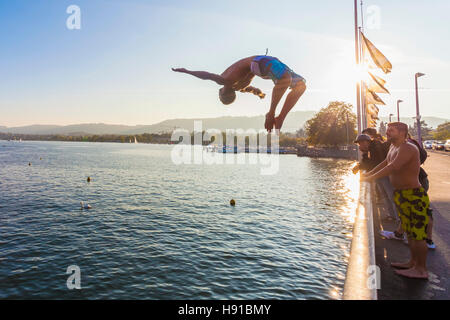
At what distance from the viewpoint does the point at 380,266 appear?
305 inches

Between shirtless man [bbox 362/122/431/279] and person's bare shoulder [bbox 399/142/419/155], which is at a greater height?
person's bare shoulder [bbox 399/142/419/155]

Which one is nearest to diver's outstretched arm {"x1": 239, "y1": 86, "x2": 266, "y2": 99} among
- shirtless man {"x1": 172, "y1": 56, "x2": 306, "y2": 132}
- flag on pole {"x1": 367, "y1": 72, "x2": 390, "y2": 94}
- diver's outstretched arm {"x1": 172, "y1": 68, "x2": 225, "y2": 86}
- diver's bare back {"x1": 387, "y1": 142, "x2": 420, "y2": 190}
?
shirtless man {"x1": 172, "y1": 56, "x2": 306, "y2": 132}

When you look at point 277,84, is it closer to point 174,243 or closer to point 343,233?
point 174,243

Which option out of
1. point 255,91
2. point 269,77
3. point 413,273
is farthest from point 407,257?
point 269,77

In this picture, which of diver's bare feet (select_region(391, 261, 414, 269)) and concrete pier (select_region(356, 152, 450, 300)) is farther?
diver's bare feet (select_region(391, 261, 414, 269))

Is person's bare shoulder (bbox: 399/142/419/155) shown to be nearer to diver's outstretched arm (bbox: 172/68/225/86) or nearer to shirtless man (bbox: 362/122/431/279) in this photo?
shirtless man (bbox: 362/122/431/279)

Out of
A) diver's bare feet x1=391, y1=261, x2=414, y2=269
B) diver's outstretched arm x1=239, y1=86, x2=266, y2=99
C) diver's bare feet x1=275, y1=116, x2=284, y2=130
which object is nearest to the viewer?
diver's bare feet x1=275, y1=116, x2=284, y2=130


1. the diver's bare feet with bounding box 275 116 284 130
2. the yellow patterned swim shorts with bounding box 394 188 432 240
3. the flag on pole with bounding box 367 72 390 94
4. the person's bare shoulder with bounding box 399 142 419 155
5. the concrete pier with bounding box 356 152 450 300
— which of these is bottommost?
the concrete pier with bounding box 356 152 450 300

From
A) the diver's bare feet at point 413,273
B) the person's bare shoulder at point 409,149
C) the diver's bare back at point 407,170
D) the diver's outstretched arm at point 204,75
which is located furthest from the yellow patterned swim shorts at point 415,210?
the diver's outstretched arm at point 204,75

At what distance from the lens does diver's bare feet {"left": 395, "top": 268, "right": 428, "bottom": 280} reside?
6.85 m

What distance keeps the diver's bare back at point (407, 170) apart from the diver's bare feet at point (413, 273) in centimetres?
199

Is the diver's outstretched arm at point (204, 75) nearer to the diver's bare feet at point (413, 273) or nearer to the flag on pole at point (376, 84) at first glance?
the diver's bare feet at point (413, 273)
